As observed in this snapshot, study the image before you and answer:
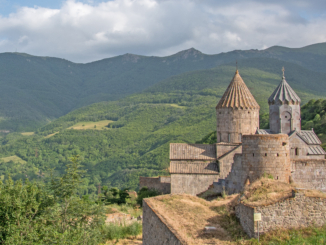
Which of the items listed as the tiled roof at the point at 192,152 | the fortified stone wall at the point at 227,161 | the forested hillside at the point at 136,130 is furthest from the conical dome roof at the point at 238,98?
the forested hillside at the point at 136,130

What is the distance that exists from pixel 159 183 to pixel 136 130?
7975 cm

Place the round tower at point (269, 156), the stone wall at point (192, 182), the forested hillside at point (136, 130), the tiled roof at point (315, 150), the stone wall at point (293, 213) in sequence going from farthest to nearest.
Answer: the forested hillside at point (136, 130), the tiled roof at point (315, 150), the stone wall at point (192, 182), the round tower at point (269, 156), the stone wall at point (293, 213)

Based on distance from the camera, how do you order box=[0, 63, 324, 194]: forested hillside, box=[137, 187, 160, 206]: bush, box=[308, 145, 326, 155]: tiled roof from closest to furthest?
box=[308, 145, 326, 155]: tiled roof → box=[137, 187, 160, 206]: bush → box=[0, 63, 324, 194]: forested hillside

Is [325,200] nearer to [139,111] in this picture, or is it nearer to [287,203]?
[287,203]

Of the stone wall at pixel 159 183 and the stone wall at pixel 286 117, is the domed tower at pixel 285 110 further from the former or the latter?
the stone wall at pixel 159 183

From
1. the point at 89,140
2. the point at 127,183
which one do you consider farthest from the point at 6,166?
the point at 127,183

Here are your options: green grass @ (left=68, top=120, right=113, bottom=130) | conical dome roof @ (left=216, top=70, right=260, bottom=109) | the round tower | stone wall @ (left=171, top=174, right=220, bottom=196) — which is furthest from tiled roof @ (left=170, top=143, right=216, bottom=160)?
green grass @ (left=68, top=120, right=113, bottom=130)

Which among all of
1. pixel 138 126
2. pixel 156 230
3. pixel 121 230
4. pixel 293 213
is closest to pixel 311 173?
pixel 293 213

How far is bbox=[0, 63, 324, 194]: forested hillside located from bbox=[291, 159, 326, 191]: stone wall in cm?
4182

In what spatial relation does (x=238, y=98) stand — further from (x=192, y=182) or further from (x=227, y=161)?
(x=192, y=182)

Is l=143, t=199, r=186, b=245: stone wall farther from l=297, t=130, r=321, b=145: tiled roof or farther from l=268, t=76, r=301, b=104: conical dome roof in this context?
l=268, t=76, r=301, b=104: conical dome roof

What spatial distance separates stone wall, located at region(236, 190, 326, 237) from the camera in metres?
10.4

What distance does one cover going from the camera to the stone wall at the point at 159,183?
91.6ft

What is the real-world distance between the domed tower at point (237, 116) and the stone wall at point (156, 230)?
405 inches
